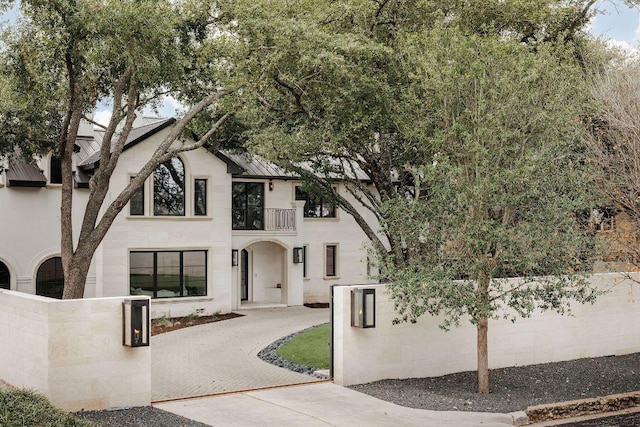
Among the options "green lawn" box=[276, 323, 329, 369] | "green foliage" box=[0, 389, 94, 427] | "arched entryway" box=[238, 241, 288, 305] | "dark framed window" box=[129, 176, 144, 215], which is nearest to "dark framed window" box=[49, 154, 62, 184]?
"dark framed window" box=[129, 176, 144, 215]

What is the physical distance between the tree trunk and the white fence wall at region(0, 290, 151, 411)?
19.8ft

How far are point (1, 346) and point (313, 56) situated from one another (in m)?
8.68

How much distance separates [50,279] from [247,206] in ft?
25.2

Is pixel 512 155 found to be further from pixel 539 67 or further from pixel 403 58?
pixel 403 58

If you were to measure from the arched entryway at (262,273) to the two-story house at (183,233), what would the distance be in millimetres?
40

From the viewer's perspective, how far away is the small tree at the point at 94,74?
49.0 ft

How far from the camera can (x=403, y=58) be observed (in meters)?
18.3

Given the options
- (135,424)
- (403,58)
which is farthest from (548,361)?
(135,424)

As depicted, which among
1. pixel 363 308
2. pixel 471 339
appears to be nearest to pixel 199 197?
pixel 471 339

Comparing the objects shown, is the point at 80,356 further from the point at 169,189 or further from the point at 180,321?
the point at 169,189

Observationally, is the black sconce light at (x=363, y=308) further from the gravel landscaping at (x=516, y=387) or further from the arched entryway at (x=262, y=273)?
the arched entryway at (x=262, y=273)

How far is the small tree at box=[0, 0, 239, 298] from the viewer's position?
14922 millimetres

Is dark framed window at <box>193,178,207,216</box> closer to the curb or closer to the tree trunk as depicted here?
the tree trunk

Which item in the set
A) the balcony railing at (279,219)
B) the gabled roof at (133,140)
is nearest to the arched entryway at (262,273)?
the balcony railing at (279,219)
